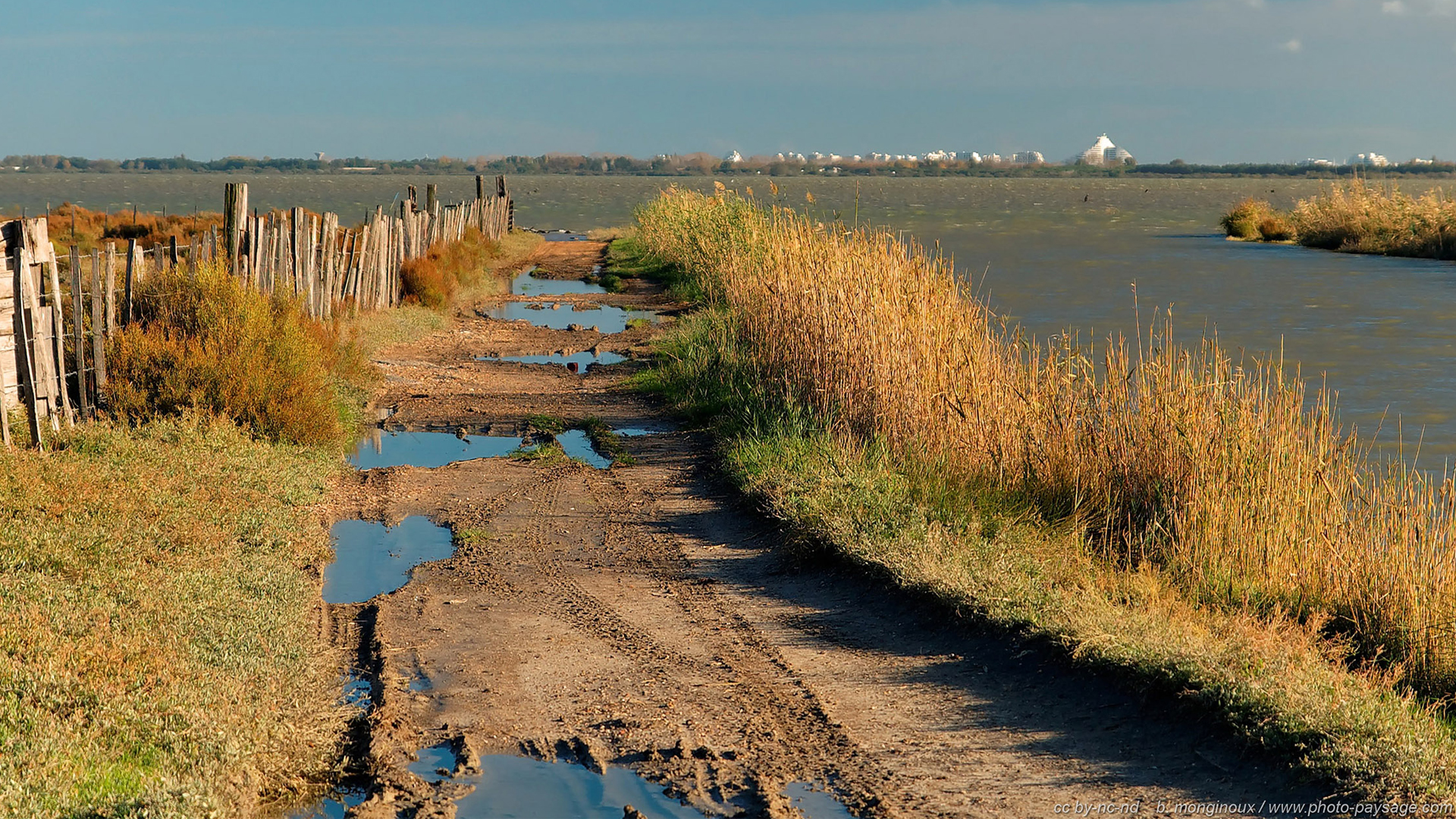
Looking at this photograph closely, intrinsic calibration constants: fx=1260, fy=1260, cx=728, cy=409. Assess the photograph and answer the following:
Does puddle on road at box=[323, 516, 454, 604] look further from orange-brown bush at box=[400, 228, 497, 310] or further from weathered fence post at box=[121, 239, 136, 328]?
orange-brown bush at box=[400, 228, 497, 310]

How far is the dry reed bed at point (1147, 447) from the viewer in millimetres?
6293

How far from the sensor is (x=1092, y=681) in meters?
5.47

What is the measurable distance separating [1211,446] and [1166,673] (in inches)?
100

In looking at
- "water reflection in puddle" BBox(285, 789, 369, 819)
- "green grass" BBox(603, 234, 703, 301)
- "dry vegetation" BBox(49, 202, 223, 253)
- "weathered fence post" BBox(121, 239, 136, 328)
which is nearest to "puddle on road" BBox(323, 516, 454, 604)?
"water reflection in puddle" BBox(285, 789, 369, 819)

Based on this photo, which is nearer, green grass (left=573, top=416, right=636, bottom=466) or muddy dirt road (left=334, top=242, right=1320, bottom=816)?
muddy dirt road (left=334, top=242, right=1320, bottom=816)

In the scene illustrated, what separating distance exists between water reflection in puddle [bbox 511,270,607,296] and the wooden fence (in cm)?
871

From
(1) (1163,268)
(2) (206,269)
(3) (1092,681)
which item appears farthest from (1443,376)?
(1) (1163,268)

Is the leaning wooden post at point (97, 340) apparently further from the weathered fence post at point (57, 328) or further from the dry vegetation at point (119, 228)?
the dry vegetation at point (119, 228)

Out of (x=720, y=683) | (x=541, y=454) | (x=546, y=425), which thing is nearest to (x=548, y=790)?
(x=720, y=683)

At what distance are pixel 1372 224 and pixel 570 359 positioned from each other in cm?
3349

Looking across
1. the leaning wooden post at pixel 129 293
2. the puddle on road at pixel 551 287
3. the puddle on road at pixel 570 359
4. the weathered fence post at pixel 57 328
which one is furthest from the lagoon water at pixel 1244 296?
the weathered fence post at pixel 57 328

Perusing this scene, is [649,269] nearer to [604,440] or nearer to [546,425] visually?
[546,425]

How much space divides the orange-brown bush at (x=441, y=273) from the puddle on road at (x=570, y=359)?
14.0ft

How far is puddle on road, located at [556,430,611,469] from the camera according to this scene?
10.3 m
